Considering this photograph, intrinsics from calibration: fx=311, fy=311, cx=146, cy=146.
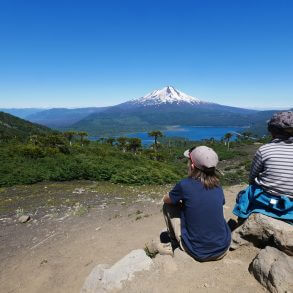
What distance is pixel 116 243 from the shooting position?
26.8 feet

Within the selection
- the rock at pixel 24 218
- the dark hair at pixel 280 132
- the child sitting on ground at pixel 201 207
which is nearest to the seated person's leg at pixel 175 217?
the child sitting on ground at pixel 201 207

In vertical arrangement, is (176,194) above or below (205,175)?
below

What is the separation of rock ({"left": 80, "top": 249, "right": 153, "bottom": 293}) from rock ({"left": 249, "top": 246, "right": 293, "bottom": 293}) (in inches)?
70.9

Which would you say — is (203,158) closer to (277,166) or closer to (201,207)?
(201,207)

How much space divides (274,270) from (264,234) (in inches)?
29.6

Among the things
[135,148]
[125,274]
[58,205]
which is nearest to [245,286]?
[125,274]

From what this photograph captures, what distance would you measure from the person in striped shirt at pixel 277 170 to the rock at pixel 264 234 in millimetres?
136

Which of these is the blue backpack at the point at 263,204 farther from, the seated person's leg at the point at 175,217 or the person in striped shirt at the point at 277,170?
the seated person's leg at the point at 175,217

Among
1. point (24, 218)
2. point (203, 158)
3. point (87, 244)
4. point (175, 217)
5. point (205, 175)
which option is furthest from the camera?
point (24, 218)

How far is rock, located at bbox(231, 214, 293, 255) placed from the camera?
4906 mm

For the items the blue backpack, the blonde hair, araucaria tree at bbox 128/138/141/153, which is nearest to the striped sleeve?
the blue backpack

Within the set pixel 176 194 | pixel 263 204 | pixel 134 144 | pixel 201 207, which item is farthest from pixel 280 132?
pixel 134 144

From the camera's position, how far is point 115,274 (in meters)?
5.38

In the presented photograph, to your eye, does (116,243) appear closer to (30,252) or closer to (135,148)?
(30,252)
